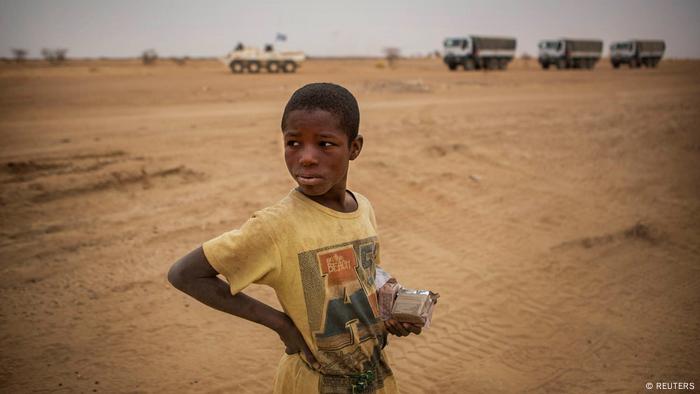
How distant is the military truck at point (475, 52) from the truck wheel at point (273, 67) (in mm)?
13471

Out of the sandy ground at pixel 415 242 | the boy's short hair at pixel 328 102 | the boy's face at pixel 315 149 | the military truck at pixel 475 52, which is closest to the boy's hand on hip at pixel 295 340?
the boy's face at pixel 315 149

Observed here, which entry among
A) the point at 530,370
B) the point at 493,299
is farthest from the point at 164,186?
the point at 530,370

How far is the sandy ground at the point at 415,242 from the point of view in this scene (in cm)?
371

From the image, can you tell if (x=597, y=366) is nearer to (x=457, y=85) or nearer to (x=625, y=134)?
(x=625, y=134)

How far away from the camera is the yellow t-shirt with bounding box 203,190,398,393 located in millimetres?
1495

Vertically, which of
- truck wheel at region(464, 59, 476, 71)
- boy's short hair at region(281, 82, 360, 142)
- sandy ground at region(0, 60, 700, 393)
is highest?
truck wheel at region(464, 59, 476, 71)

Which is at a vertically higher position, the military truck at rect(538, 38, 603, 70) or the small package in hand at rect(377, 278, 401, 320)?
the military truck at rect(538, 38, 603, 70)

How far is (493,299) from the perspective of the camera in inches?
190

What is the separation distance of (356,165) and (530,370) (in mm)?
4809

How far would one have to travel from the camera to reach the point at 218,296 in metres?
1.51

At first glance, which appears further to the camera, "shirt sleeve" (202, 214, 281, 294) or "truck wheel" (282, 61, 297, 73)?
"truck wheel" (282, 61, 297, 73)

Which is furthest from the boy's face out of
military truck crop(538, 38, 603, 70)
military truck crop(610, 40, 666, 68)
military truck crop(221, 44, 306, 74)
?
military truck crop(610, 40, 666, 68)

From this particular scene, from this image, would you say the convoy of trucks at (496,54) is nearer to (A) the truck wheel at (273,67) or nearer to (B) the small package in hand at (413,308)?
(A) the truck wheel at (273,67)

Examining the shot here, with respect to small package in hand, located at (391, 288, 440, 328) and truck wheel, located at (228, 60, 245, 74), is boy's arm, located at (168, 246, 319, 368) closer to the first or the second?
small package in hand, located at (391, 288, 440, 328)
